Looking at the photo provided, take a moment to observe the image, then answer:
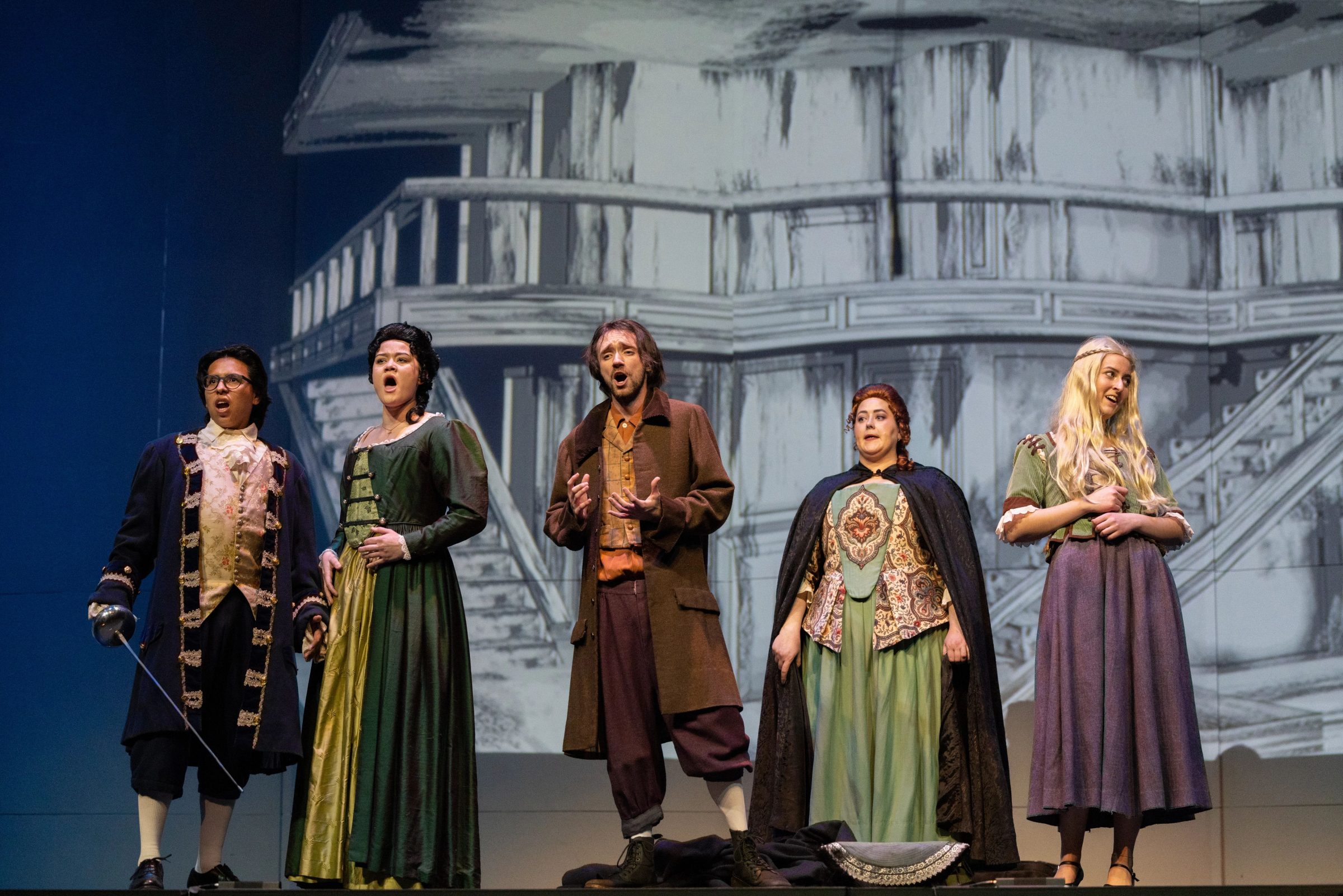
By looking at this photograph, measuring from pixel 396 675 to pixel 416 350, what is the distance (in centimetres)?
92

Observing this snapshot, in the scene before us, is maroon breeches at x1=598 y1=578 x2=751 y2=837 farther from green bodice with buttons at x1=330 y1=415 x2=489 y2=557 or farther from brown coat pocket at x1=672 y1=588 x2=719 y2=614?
green bodice with buttons at x1=330 y1=415 x2=489 y2=557

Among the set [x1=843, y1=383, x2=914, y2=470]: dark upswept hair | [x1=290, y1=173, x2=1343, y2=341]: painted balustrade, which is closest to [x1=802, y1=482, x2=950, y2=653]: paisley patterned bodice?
[x1=843, y1=383, x2=914, y2=470]: dark upswept hair

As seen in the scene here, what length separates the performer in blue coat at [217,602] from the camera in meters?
3.88

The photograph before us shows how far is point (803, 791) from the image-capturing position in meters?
4.39

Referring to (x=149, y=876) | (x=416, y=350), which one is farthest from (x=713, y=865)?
Answer: (x=416, y=350)

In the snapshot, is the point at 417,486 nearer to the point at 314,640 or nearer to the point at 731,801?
the point at 314,640

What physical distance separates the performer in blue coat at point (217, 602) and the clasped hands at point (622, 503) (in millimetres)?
758

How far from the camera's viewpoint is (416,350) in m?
4.25

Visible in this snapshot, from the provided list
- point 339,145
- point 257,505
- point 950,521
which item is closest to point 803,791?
point 950,521

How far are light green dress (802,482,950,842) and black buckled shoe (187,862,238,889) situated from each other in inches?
63.1

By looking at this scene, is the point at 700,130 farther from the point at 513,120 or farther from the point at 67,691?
the point at 67,691

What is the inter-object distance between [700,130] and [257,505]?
298 centimetres

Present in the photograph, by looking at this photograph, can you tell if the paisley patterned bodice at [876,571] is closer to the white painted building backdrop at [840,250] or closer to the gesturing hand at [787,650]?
the gesturing hand at [787,650]

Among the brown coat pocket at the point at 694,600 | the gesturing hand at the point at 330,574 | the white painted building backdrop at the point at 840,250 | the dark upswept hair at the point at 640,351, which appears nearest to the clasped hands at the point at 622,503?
the brown coat pocket at the point at 694,600
